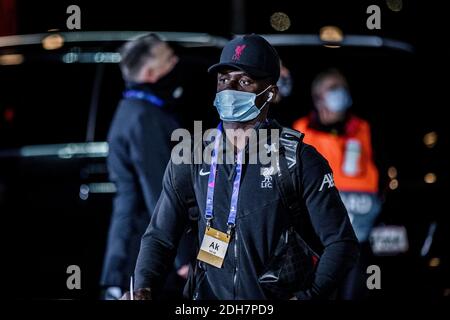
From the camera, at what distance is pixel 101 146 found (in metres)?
7.05

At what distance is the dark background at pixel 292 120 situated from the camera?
6.71 m

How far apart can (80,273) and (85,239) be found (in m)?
0.48

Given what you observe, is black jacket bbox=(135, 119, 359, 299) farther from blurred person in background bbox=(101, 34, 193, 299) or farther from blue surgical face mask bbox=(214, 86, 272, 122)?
blurred person in background bbox=(101, 34, 193, 299)

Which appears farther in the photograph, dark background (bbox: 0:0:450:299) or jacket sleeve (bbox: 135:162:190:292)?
dark background (bbox: 0:0:450:299)

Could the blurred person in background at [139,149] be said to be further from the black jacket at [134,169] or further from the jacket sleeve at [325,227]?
the jacket sleeve at [325,227]

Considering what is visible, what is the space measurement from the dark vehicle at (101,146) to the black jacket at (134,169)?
2.53 ft

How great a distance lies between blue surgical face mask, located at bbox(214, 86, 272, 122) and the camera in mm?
4297

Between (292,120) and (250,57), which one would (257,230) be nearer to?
(250,57)

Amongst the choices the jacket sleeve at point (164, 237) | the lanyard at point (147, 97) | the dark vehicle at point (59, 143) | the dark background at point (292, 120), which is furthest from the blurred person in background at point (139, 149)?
the jacket sleeve at point (164, 237)

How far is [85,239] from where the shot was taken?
680 centimetres

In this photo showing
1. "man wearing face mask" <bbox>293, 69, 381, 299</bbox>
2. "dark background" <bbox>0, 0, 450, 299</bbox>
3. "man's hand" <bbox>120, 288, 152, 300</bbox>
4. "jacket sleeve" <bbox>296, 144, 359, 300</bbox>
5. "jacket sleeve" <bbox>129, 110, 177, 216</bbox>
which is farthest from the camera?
"dark background" <bbox>0, 0, 450, 299</bbox>

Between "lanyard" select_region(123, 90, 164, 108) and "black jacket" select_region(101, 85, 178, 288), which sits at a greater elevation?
"lanyard" select_region(123, 90, 164, 108)

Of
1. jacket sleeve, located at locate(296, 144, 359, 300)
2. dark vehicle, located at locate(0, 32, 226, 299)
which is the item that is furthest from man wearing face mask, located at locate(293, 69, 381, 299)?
jacket sleeve, located at locate(296, 144, 359, 300)

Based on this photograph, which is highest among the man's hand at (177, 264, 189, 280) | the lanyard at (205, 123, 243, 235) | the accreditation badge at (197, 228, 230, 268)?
the lanyard at (205, 123, 243, 235)
